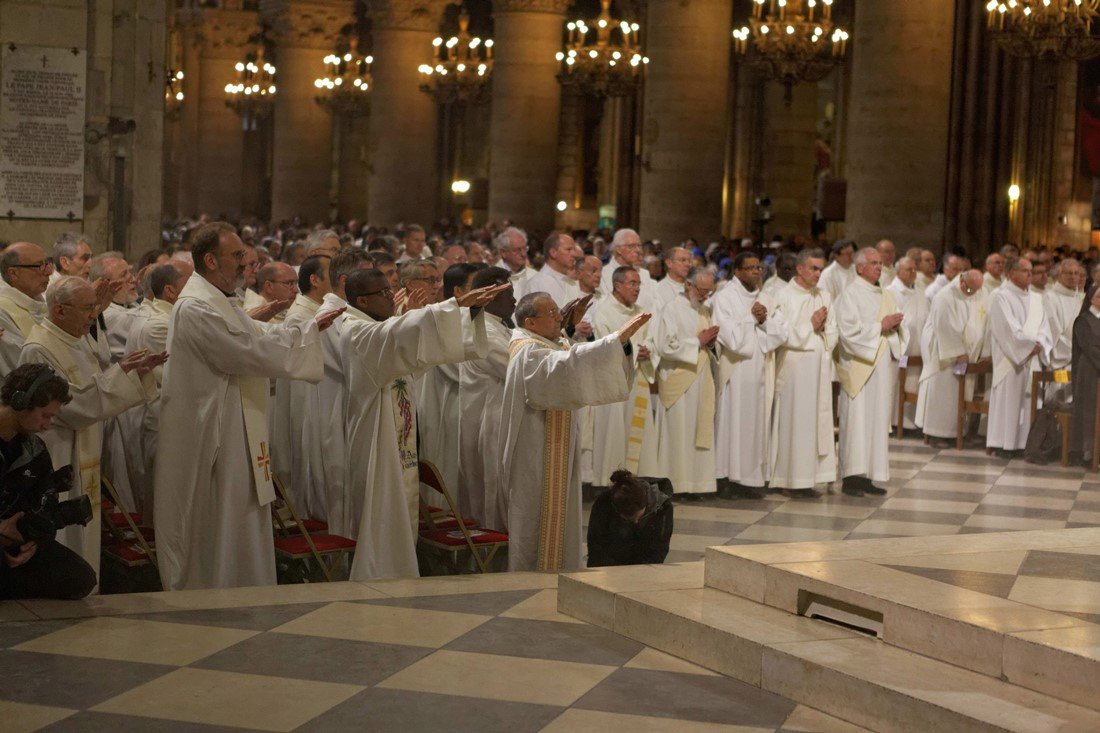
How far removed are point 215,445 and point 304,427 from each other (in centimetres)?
116

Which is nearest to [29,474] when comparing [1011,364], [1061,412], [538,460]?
[538,460]

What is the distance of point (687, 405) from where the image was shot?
12508mm

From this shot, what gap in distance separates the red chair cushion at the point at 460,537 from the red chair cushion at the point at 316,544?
0.49 meters

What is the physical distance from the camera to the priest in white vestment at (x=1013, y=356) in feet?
50.0

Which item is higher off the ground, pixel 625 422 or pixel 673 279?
pixel 673 279

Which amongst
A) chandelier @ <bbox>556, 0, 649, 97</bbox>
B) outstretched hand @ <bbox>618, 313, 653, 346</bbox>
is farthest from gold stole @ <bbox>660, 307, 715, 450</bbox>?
chandelier @ <bbox>556, 0, 649, 97</bbox>

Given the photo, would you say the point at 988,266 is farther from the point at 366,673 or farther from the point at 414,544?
the point at 366,673

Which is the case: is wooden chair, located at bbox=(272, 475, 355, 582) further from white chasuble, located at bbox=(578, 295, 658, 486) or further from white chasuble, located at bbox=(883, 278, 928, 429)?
white chasuble, located at bbox=(883, 278, 928, 429)

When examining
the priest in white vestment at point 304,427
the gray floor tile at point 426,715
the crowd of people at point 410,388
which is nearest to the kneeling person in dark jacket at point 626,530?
the crowd of people at point 410,388

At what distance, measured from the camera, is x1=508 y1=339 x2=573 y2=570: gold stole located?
27.3ft

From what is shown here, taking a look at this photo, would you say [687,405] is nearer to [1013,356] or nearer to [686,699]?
[1013,356]

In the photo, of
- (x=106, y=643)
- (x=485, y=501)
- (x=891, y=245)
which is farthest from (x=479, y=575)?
(x=891, y=245)

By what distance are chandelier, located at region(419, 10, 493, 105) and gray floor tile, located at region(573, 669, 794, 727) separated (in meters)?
22.8

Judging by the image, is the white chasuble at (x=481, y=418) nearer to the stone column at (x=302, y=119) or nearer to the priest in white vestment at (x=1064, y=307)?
the priest in white vestment at (x=1064, y=307)
